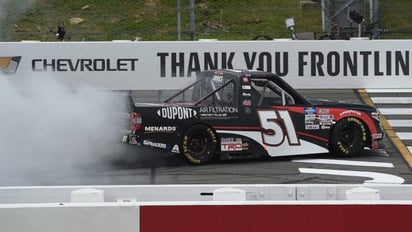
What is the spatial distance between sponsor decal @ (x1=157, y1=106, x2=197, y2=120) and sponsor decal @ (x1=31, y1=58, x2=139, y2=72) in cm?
707

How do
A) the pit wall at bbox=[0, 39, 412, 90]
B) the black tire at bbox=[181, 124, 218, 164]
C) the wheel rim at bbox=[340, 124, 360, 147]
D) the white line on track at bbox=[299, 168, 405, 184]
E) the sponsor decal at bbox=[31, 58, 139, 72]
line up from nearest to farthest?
the white line on track at bbox=[299, 168, 405, 184], the black tire at bbox=[181, 124, 218, 164], the wheel rim at bbox=[340, 124, 360, 147], the pit wall at bbox=[0, 39, 412, 90], the sponsor decal at bbox=[31, 58, 139, 72]

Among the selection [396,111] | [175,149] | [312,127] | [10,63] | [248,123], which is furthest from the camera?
[10,63]

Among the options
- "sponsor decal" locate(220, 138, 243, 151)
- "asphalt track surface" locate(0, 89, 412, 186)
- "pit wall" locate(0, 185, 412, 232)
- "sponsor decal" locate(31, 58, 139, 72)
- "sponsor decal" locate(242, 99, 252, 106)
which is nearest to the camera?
"pit wall" locate(0, 185, 412, 232)

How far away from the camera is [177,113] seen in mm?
11875

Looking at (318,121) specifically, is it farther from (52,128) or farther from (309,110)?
(52,128)

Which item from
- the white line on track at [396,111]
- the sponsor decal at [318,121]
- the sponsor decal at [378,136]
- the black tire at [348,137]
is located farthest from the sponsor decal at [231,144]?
the white line on track at [396,111]

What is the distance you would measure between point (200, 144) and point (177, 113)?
60 centimetres

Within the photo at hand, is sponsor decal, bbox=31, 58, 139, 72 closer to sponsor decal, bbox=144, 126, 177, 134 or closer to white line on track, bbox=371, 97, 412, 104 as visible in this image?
white line on track, bbox=371, 97, 412, 104

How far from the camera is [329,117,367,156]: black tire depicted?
12.6 metres

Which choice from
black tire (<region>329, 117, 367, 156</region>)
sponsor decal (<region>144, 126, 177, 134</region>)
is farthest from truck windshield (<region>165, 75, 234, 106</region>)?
black tire (<region>329, 117, 367, 156</region>)

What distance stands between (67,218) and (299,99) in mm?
8486

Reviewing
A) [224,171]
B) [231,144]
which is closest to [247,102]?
[231,144]

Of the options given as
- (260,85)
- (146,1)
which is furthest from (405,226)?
(146,1)

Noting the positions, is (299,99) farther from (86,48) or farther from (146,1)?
(146,1)
